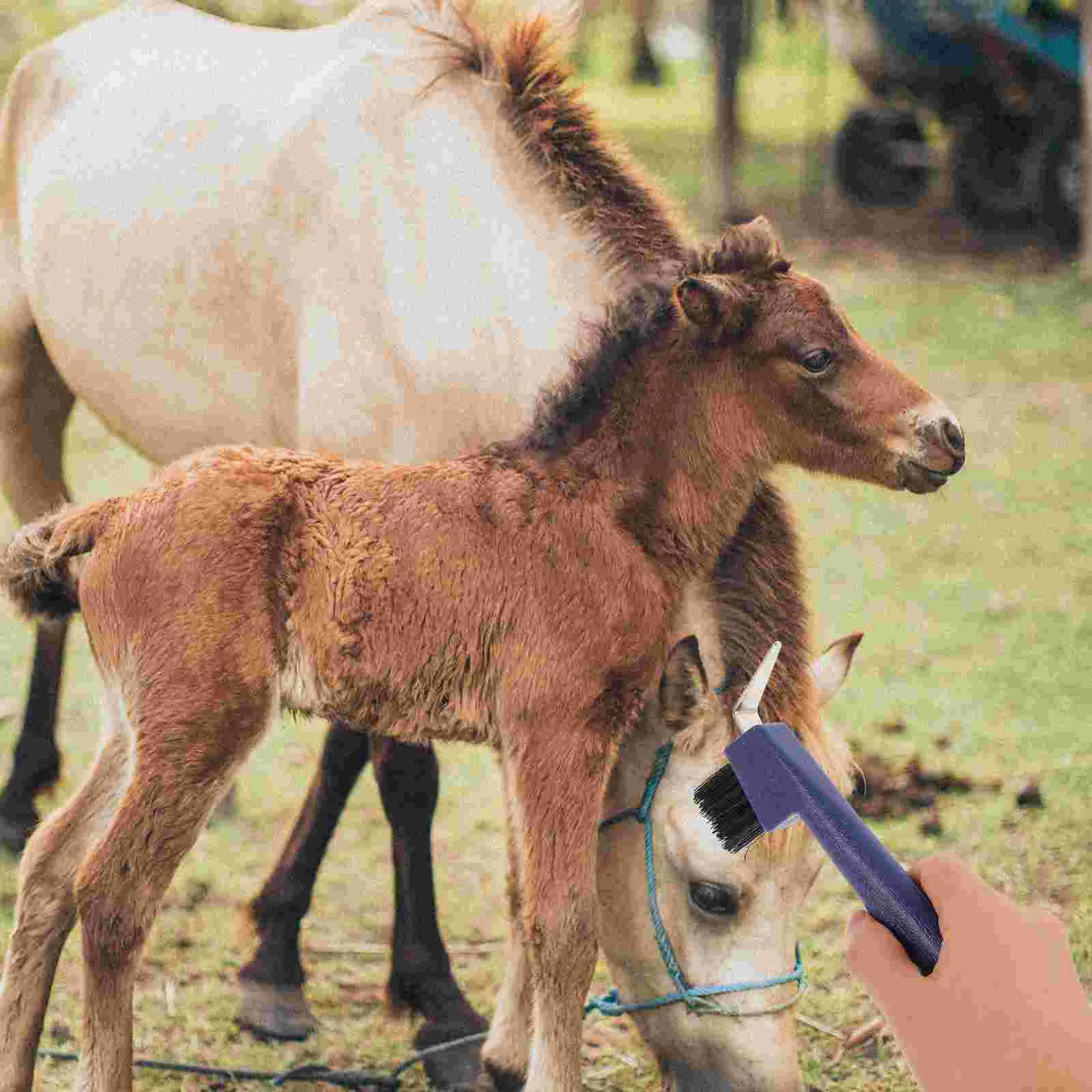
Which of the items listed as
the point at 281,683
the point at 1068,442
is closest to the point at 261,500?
the point at 281,683

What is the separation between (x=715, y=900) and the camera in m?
2.89

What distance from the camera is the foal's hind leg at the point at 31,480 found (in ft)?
16.0

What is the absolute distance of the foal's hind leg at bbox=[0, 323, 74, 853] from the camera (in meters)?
4.88

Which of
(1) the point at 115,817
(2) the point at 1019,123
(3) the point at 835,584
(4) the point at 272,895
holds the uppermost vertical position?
(1) the point at 115,817

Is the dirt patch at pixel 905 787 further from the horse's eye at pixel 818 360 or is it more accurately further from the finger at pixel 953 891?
the finger at pixel 953 891

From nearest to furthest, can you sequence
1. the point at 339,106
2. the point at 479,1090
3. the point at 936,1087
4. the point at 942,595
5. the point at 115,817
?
the point at 936,1087
the point at 115,817
the point at 479,1090
the point at 339,106
the point at 942,595

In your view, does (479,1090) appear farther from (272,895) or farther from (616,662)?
(616,662)

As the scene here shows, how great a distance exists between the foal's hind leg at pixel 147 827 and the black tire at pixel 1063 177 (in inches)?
457

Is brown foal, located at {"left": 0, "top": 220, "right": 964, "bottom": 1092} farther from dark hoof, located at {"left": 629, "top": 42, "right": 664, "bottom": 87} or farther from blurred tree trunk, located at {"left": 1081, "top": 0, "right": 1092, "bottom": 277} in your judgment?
dark hoof, located at {"left": 629, "top": 42, "right": 664, "bottom": 87}

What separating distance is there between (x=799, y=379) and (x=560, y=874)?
3.06 feet

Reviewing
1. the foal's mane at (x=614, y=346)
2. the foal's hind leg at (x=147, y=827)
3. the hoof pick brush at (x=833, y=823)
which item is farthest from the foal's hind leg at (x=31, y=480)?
the hoof pick brush at (x=833, y=823)

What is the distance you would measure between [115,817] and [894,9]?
1277 centimetres

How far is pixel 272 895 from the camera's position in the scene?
4.00 meters

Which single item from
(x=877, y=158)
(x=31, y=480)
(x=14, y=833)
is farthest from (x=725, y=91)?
(x=14, y=833)
